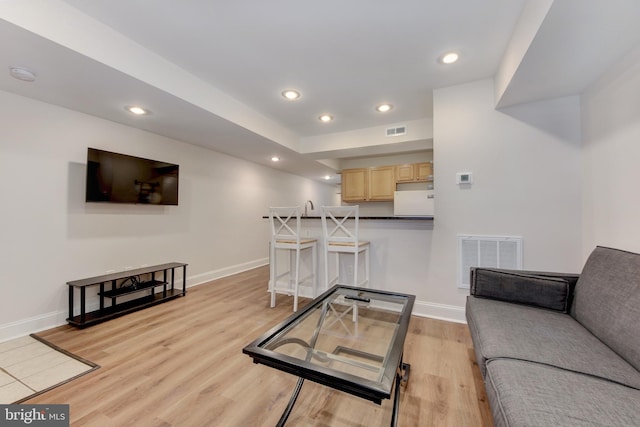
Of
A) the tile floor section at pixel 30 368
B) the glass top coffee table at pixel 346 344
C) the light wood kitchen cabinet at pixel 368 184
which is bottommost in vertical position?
the tile floor section at pixel 30 368

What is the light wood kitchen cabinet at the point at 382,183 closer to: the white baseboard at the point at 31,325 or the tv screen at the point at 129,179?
the tv screen at the point at 129,179

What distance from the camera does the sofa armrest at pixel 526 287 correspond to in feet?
5.65

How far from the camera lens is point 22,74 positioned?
2.01 metres

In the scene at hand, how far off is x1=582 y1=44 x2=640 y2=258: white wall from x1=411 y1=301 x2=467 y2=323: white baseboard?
1.19 meters

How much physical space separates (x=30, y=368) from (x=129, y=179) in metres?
1.96

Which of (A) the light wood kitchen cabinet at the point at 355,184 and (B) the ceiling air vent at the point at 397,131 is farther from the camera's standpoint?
(A) the light wood kitchen cabinet at the point at 355,184

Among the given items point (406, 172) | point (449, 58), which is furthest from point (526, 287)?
point (406, 172)

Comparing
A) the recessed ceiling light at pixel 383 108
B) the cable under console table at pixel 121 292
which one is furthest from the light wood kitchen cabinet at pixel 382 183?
the cable under console table at pixel 121 292

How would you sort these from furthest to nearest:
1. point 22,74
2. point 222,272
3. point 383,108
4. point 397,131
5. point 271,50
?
point 222,272 → point 397,131 → point 383,108 → point 271,50 → point 22,74

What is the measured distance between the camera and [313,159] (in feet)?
16.2

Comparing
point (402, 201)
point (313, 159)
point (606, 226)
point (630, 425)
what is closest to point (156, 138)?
point (313, 159)

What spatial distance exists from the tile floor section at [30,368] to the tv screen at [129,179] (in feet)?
4.64

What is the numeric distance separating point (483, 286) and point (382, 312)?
2.66ft

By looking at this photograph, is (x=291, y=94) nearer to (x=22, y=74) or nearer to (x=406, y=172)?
(x=22, y=74)
